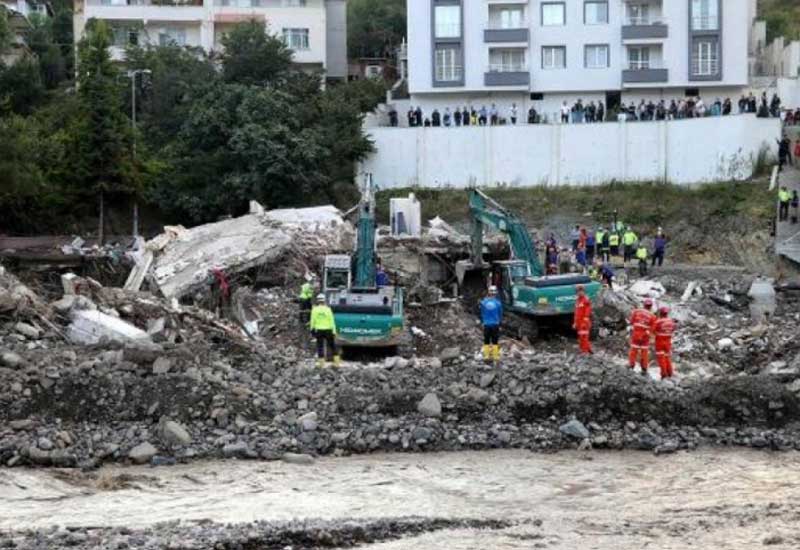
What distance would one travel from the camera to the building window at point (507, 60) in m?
52.7

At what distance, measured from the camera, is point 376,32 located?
7062 centimetres

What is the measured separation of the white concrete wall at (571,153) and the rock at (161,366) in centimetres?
2919

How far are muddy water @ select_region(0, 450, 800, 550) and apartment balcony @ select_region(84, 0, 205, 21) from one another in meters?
44.5

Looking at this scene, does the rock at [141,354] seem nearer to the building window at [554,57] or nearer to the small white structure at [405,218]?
the small white structure at [405,218]

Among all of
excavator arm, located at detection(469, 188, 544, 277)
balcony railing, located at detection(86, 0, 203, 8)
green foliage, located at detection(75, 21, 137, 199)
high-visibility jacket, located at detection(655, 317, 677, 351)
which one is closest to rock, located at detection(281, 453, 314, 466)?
high-visibility jacket, located at detection(655, 317, 677, 351)

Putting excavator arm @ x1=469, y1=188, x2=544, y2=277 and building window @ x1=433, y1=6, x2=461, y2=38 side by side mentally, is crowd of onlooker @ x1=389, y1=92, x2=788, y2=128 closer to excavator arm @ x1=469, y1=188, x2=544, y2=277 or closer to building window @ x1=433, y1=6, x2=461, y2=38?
building window @ x1=433, y1=6, x2=461, y2=38

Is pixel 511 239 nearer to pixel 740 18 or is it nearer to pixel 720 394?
pixel 720 394

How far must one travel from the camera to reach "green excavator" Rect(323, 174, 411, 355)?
80.7ft

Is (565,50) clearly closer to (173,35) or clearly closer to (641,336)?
(173,35)

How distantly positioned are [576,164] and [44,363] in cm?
3069

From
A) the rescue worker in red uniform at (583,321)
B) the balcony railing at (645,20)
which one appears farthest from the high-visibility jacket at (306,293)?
the balcony railing at (645,20)

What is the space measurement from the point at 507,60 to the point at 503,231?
24827 mm

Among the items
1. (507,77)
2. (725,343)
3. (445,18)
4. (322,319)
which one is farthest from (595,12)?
(322,319)

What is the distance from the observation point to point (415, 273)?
1225 inches
